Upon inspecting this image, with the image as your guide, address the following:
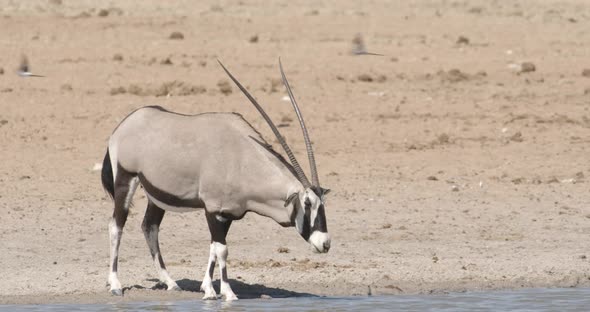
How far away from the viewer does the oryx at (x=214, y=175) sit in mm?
8578

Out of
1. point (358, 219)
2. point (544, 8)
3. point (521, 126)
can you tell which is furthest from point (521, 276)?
point (544, 8)

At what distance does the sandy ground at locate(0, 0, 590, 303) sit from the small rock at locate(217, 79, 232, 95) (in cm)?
13

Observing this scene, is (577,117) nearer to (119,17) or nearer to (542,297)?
(542,297)

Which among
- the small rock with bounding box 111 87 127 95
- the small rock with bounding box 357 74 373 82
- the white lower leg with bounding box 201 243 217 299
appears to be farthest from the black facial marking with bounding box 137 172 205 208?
the small rock with bounding box 357 74 373 82

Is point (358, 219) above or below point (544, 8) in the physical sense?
below

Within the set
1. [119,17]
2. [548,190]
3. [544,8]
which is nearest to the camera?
[548,190]

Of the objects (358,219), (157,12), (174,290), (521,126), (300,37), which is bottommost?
(174,290)

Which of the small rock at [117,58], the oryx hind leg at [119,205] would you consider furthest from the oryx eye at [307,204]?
the small rock at [117,58]

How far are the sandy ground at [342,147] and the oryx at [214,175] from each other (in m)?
0.72

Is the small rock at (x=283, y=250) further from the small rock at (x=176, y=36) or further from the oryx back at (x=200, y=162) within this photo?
the small rock at (x=176, y=36)

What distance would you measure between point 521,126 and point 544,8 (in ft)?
62.9

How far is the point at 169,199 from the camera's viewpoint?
884cm

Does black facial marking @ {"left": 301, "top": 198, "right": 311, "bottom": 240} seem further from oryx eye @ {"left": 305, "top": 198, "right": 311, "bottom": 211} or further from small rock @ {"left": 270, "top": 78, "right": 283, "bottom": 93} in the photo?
small rock @ {"left": 270, "top": 78, "right": 283, "bottom": 93}

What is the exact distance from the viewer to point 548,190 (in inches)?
503
